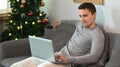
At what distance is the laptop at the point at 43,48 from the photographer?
7.09ft

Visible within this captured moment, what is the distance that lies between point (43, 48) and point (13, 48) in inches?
29.3

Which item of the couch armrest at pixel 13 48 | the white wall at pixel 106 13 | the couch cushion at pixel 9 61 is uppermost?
the white wall at pixel 106 13

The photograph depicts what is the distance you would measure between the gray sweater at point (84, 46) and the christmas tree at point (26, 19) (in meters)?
1.01

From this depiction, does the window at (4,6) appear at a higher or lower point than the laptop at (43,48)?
higher

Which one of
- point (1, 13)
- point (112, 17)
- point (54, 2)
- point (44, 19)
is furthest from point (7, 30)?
point (112, 17)

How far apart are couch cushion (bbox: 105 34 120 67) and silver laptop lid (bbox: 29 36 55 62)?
57 centimetres

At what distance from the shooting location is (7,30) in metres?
3.89

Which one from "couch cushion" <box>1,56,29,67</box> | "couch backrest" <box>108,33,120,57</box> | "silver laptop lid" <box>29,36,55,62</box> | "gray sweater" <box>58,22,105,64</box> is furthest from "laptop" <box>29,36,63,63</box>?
"couch backrest" <box>108,33,120,57</box>

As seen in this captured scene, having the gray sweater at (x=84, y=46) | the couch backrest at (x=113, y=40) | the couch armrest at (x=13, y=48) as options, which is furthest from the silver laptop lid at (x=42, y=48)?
the couch backrest at (x=113, y=40)

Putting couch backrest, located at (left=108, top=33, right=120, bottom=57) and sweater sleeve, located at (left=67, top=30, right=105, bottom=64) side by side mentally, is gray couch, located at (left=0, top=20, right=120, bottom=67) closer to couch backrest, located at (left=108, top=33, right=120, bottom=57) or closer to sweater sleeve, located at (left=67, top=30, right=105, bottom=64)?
couch backrest, located at (left=108, top=33, right=120, bottom=57)

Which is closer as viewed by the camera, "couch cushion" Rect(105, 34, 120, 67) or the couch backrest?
"couch cushion" Rect(105, 34, 120, 67)

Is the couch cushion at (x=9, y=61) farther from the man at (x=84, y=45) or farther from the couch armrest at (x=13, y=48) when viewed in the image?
the man at (x=84, y=45)

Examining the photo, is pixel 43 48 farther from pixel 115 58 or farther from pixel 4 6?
pixel 4 6

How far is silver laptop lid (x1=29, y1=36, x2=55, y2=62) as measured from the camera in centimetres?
216
